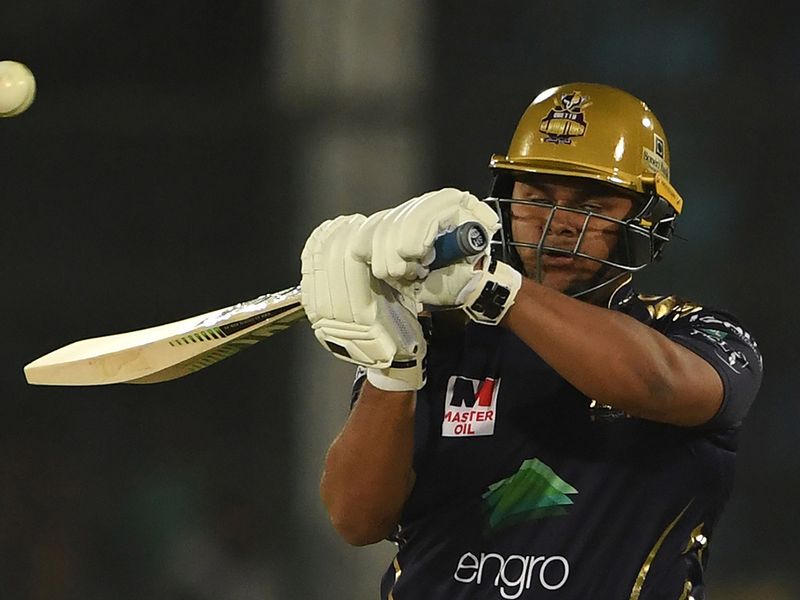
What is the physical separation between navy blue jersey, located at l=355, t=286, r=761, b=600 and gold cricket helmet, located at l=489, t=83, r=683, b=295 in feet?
0.41

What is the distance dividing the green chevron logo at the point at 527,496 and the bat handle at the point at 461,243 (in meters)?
0.42

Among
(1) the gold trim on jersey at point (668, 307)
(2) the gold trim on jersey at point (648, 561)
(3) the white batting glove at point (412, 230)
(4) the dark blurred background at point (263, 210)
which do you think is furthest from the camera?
(4) the dark blurred background at point (263, 210)

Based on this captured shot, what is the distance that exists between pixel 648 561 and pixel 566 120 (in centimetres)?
59

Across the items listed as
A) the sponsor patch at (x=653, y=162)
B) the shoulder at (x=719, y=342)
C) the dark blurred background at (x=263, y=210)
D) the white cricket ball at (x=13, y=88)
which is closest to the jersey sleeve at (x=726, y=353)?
the shoulder at (x=719, y=342)

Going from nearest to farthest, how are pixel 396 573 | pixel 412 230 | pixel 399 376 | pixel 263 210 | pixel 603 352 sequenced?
pixel 412 230 → pixel 603 352 → pixel 399 376 → pixel 396 573 → pixel 263 210

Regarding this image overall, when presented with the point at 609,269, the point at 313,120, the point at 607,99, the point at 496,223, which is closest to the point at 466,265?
the point at 496,223

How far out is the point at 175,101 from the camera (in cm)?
320

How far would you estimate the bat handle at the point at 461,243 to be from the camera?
1181 millimetres

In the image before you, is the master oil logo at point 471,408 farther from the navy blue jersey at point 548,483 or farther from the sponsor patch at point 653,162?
the sponsor patch at point 653,162

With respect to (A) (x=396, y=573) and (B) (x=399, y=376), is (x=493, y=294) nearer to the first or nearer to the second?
(B) (x=399, y=376)

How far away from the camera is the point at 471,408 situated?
1.55 meters

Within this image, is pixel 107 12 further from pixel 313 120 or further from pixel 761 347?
pixel 761 347

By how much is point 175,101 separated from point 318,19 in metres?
0.42

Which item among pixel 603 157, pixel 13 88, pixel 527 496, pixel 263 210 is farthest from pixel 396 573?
pixel 263 210
